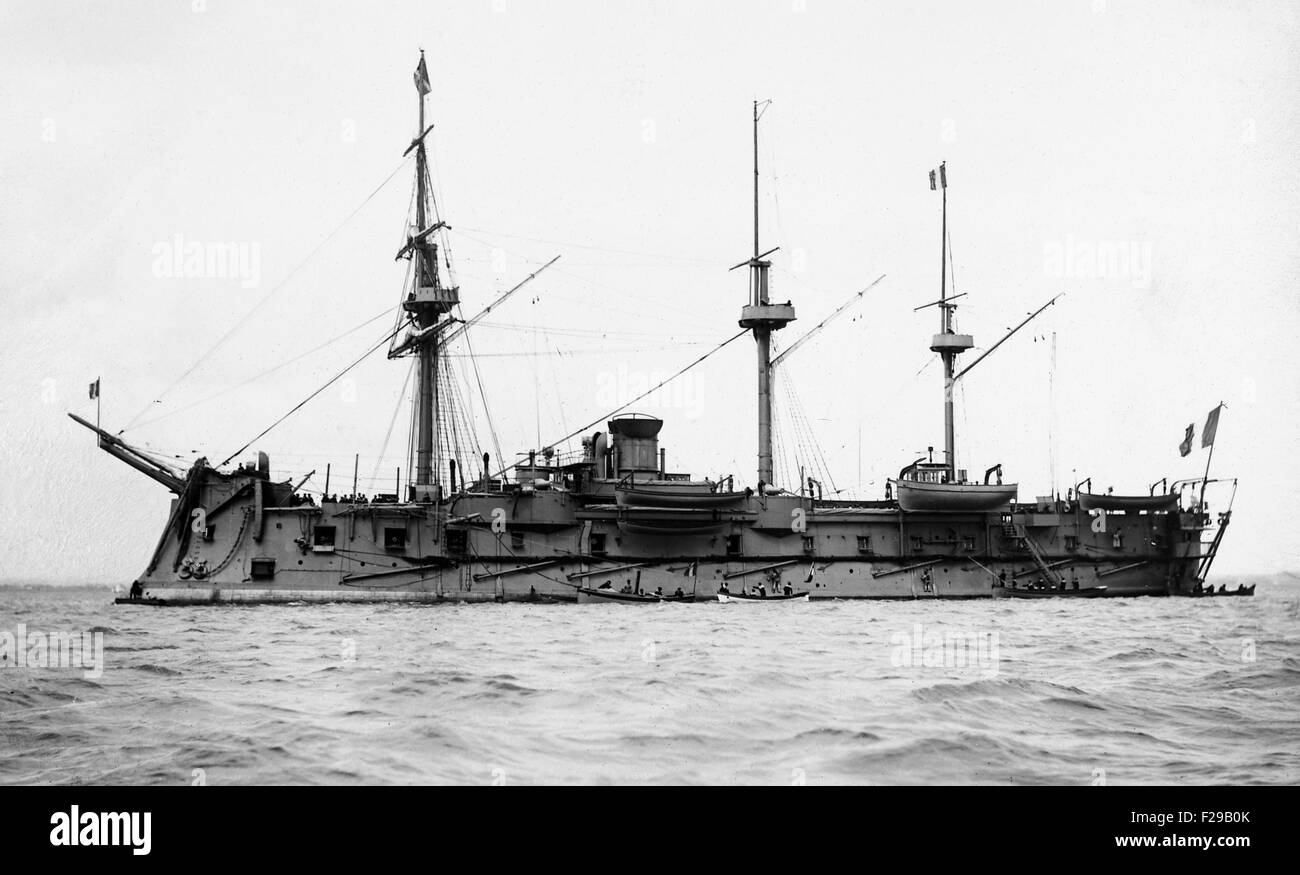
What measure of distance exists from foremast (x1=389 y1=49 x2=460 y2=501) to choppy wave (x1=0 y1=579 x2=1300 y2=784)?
1116 inches

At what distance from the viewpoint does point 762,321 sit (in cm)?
5872

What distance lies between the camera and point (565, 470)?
5116cm

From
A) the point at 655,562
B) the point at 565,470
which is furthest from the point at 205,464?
the point at 655,562

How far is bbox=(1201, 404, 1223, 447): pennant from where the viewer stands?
52.6 metres

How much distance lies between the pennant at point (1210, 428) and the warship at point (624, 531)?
13cm

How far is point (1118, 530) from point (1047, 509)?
400 cm

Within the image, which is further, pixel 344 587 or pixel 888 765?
pixel 344 587

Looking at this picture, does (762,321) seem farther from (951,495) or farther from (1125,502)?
(1125,502)

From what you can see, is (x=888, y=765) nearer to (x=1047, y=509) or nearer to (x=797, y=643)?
(x=797, y=643)

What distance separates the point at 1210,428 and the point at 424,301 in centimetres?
3708

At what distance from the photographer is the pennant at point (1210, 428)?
5259cm

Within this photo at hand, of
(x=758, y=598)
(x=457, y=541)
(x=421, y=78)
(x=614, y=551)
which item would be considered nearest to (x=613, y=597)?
(x=614, y=551)
